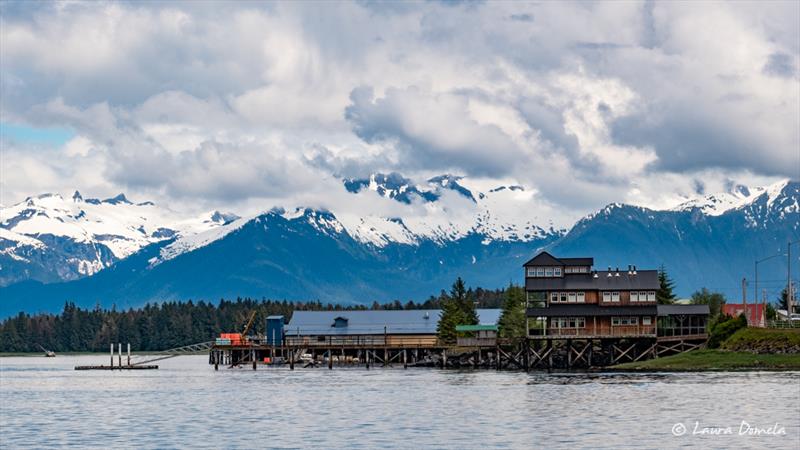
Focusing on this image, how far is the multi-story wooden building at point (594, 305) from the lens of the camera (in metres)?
159

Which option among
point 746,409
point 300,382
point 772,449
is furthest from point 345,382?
point 772,449

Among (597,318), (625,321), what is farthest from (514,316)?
(625,321)

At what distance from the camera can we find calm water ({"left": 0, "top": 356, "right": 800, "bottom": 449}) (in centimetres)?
7825

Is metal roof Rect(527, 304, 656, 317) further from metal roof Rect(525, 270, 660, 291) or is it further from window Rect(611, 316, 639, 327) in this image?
metal roof Rect(525, 270, 660, 291)

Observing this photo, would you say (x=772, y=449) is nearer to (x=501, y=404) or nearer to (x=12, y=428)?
(x=501, y=404)

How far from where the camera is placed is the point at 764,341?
5433 inches

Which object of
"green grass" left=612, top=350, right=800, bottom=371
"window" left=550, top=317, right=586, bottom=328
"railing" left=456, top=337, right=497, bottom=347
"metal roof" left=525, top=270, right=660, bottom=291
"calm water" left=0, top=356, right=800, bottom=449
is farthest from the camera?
"railing" left=456, top=337, right=497, bottom=347

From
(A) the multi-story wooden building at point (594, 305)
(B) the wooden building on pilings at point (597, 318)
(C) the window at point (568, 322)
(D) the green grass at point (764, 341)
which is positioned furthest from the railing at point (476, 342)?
(D) the green grass at point (764, 341)

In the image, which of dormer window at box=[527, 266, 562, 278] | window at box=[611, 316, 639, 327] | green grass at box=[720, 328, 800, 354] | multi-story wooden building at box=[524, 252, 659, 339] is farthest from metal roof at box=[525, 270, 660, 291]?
green grass at box=[720, 328, 800, 354]

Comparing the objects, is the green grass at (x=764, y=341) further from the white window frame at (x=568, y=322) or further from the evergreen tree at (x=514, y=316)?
the evergreen tree at (x=514, y=316)

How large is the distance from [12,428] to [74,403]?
25488 millimetres

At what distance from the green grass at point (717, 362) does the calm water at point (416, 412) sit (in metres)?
5.45

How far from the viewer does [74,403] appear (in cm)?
11706

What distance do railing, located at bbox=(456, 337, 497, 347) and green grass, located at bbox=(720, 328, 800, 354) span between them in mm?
35958
